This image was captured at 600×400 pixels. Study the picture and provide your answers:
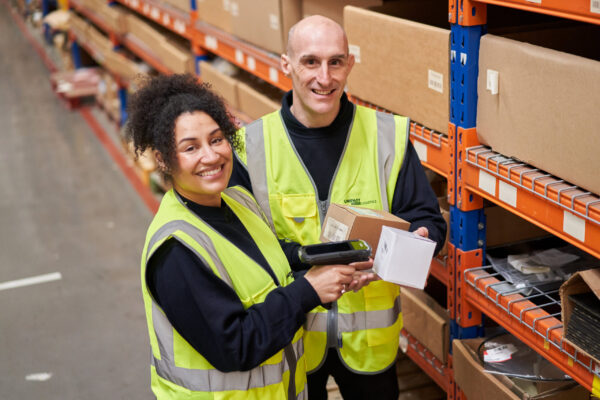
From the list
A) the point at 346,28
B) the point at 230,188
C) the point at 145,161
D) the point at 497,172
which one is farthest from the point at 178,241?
the point at 145,161

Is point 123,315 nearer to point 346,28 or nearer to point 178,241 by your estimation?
point 346,28

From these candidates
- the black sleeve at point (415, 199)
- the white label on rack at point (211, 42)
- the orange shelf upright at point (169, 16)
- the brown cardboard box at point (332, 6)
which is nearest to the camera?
the black sleeve at point (415, 199)

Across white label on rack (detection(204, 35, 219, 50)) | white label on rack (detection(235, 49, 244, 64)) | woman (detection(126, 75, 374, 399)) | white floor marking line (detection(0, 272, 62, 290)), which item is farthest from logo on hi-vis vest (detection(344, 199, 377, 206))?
white floor marking line (detection(0, 272, 62, 290))

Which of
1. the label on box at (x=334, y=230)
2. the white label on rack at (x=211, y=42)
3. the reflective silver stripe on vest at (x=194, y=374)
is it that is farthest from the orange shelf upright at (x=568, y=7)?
the white label on rack at (x=211, y=42)

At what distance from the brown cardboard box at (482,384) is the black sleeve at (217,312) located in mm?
954

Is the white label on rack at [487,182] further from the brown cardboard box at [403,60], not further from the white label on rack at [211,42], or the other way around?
the white label on rack at [211,42]

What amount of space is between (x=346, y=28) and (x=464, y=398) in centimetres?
162

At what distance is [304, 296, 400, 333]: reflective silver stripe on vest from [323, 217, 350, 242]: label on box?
0.95 ft

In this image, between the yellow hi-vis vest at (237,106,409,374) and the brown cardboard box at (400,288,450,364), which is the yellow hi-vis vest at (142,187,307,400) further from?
the brown cardboard box at (400,288,450,364)

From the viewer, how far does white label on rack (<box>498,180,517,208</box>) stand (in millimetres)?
2270

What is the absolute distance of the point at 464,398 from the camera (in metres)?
2.85

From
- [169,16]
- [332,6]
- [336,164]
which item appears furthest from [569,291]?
[169,16]

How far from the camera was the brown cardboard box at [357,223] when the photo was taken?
2.14 m

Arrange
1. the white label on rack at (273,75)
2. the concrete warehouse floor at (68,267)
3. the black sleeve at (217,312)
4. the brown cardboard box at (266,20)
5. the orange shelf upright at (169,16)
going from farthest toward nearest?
the orange shelf upright at (169,16) → the concrete warehouse floor at (68,267) → the white label on rack at (273,75) → the brown cardboard box at (266,20) → the black sleeve at (217,312)
